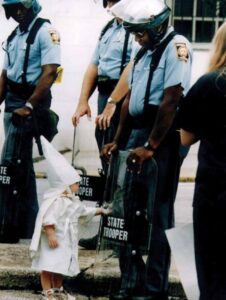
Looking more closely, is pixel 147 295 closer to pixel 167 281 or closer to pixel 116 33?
pixel 167 281

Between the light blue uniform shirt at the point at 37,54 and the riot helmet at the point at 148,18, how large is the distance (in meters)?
1.30

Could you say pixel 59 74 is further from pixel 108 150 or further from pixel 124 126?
pixel 124 126

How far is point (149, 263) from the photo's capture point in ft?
22.2

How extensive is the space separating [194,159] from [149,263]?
421 cm

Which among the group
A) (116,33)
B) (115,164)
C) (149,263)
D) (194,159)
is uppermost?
(116,33)

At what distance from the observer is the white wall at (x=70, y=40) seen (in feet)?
30.3

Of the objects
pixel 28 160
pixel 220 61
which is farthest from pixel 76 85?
pixel 220 61

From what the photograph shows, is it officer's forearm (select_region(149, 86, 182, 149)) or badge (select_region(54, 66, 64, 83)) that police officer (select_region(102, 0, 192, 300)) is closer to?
officer's forearm (select_region(149, 86, 182, 149))

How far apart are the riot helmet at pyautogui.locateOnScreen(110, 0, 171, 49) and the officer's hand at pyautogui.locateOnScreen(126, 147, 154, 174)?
615 mm

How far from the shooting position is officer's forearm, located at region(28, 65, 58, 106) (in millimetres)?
7918

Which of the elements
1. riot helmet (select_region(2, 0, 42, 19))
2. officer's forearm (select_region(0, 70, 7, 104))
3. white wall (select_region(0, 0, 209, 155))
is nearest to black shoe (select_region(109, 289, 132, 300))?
officer's forearm (select_region(0, 70, 7, 104))

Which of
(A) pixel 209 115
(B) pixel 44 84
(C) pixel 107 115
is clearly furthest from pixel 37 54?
(A) pixel 209 115

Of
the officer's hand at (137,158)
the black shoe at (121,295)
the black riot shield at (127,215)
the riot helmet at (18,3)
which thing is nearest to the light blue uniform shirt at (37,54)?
the riot helmet at (18,3)

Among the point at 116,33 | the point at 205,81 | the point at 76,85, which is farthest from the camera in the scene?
the point at 76,85
